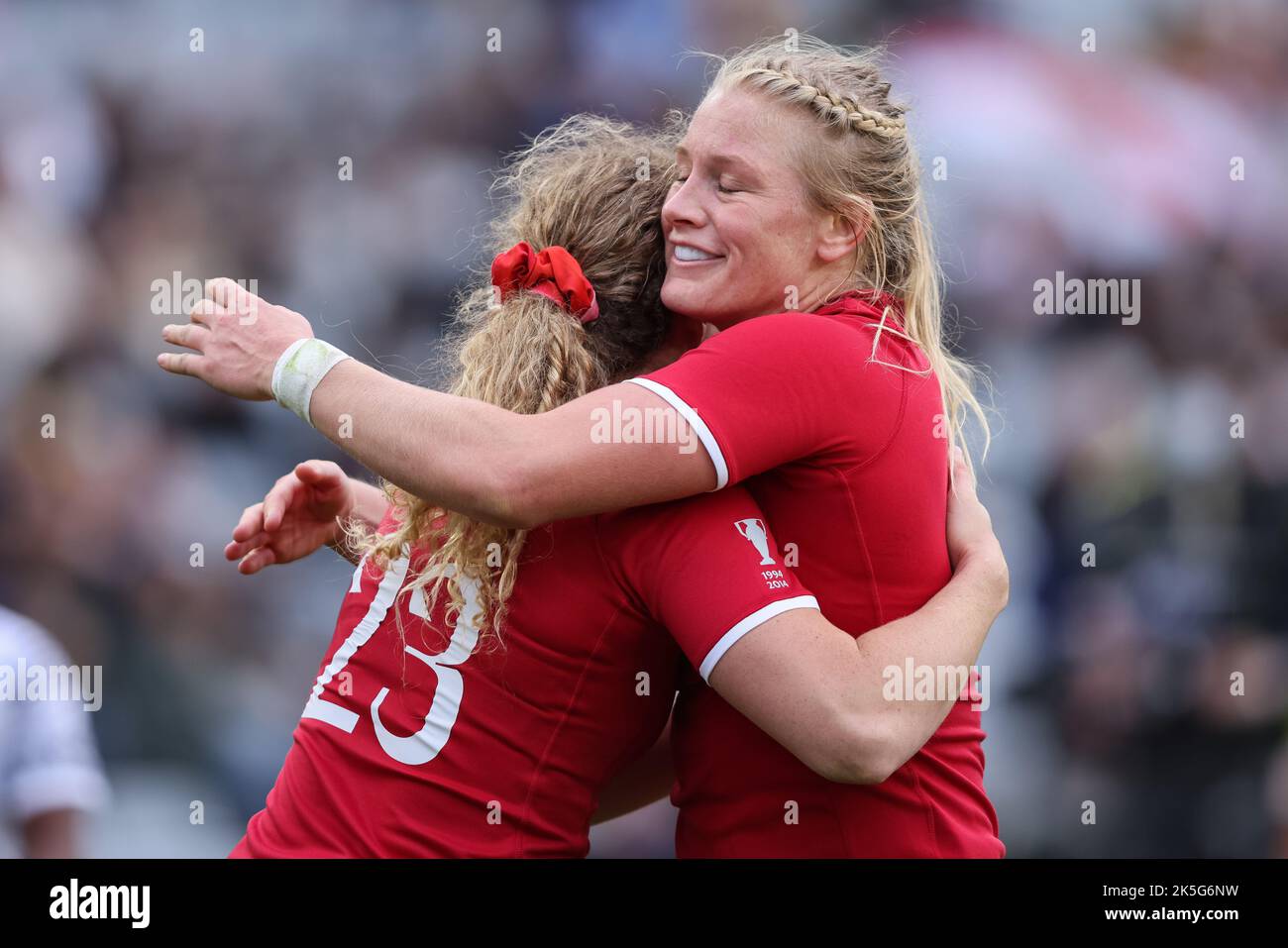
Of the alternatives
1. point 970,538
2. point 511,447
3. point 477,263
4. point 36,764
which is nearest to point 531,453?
point 511,447

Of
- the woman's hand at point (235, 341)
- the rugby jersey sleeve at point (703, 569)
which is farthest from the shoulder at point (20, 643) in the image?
the rugby jersey sleeve at point (703, 569)

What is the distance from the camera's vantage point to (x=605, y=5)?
A: 4668mm

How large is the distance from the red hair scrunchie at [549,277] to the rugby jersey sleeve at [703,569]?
1.13 ft

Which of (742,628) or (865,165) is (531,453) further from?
(865,165)

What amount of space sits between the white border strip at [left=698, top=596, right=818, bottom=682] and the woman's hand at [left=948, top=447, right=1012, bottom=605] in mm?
384

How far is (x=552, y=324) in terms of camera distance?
1.92 meters

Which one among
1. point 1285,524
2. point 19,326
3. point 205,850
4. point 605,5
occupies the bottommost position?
point 205,850

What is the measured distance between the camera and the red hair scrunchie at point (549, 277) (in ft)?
6.41

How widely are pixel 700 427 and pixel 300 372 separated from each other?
577mm

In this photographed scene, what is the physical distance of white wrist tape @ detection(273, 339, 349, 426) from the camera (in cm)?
183

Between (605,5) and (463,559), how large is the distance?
10.9ft

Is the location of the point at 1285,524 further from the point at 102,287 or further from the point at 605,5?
the point at 102,287
